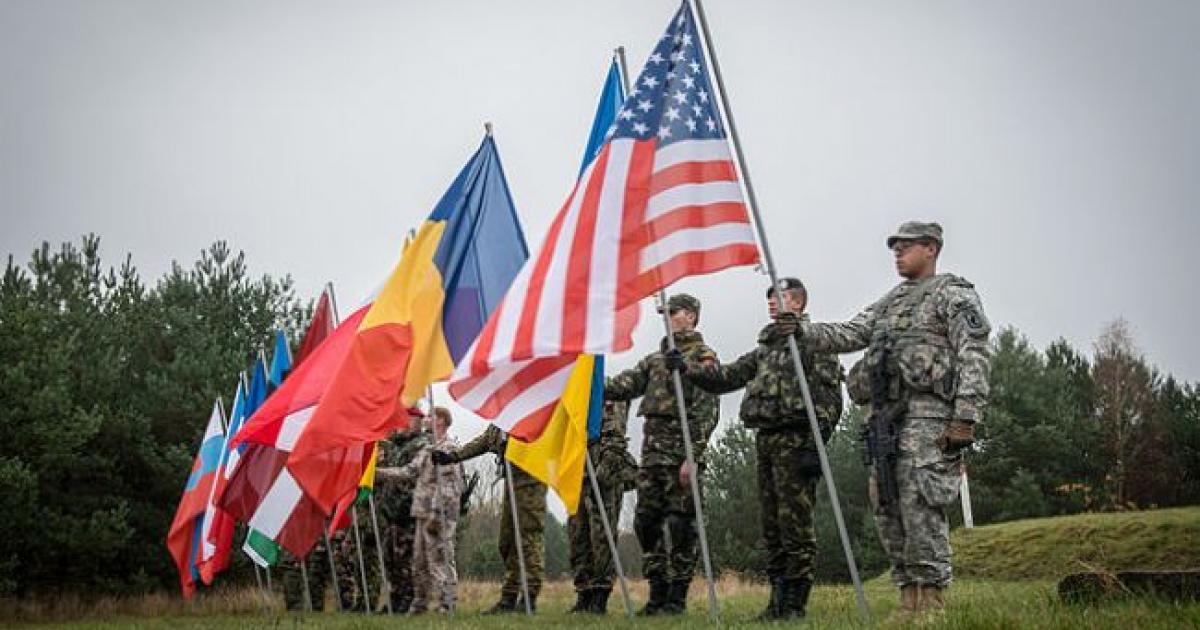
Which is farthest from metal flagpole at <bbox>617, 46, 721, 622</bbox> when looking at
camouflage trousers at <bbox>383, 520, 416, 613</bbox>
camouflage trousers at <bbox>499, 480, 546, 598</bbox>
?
camouflage trousers at <bbox>383, 520, 416, 613</bbox>

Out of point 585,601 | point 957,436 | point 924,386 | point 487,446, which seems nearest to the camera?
point 957,436

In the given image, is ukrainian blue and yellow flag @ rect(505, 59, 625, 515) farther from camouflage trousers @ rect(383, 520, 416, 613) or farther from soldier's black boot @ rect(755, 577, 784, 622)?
camouflage trousers @ rect(383, 520, 416, 613)

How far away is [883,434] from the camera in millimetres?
6473

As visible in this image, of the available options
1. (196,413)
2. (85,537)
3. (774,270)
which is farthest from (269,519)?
(196,413)

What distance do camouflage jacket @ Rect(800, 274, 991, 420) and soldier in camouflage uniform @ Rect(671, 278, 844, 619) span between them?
710mm

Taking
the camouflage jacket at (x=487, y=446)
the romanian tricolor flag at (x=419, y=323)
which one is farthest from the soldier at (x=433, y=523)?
the romanian tricolor flag at (x=419, y=323)

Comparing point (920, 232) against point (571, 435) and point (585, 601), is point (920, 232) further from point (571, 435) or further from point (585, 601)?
point (585, 601)

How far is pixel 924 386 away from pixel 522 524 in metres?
6.38

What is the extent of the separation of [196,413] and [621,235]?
15807 mm

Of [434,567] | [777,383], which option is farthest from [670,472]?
[434,567]

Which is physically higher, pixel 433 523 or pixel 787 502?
pixel 787 502

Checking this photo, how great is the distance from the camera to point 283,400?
32.6ft

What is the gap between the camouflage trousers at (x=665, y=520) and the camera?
902 cm

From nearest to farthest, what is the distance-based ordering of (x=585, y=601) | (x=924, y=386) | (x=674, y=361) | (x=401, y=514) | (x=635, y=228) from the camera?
1. (x=924, y=386)
2. (x=635, y=228)
3. (x=674, y=361)
4. (x=585, y=601)
5. (x=401, y=514)
